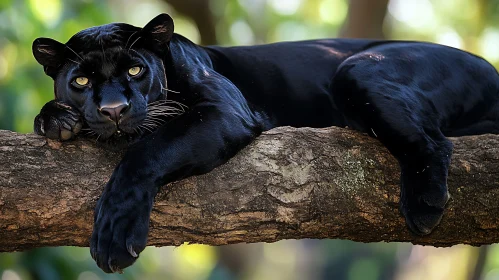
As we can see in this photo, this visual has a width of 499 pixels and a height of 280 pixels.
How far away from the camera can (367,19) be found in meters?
8.08

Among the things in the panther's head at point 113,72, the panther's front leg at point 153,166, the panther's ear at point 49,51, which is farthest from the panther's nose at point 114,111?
the panther's ear at point 49,51

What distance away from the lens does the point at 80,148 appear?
3.07 meters

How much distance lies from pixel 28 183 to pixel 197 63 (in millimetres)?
1220

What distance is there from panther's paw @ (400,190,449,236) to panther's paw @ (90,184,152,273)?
3.94 feet

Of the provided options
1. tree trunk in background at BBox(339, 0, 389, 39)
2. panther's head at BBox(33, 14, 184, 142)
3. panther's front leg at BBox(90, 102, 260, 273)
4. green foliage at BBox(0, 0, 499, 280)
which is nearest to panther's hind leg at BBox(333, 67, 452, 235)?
panther's front leg at BBox(90, 102, 260, 273)

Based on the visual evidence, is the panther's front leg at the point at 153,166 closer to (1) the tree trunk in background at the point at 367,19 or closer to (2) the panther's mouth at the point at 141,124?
(2) the panther's mouth at the point at 141,124

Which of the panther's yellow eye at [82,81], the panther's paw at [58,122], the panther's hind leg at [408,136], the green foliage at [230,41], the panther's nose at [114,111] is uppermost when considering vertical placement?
the panther's yellow eye at [82,81]

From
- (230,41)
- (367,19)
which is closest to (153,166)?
(367,19)

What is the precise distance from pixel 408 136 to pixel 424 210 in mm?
408

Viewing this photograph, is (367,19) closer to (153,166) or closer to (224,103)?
(224,103)

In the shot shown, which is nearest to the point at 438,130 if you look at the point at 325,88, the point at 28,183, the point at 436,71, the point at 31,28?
the point at 436,71

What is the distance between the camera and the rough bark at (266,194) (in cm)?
287

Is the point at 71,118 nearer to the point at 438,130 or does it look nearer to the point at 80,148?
the point at 80,148

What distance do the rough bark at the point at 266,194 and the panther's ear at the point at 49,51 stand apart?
0.45m
